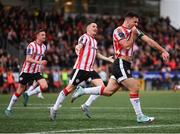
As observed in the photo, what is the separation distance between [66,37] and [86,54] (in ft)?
85.5

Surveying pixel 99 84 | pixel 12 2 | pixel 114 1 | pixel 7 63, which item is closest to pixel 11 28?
pixel 7 63

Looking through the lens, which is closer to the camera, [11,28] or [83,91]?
[83,91]

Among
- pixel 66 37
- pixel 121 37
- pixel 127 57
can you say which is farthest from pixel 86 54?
pixel 66 37

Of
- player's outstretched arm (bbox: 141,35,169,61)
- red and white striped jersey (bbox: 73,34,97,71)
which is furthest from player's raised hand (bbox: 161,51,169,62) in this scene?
red and white striped jersey (bbox: 73,34,97,71)

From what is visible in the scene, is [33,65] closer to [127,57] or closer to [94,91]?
[94,91]

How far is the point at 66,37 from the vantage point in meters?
43.3

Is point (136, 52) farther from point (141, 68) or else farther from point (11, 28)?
point (11, 28)

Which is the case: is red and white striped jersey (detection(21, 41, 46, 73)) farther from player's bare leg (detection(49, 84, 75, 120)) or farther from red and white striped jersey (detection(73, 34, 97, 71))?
player's bare leg (detection(49, 84, 75, 120))

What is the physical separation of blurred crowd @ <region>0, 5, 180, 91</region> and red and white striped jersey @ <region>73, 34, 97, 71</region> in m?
19.3

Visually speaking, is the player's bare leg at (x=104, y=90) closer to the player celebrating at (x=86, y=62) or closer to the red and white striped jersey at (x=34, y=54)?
the player celebrating at (x=86, y=62)

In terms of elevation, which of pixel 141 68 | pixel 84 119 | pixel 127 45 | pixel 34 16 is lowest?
pixel 141 68

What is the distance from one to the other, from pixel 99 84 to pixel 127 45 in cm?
242

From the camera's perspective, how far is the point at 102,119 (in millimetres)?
A: 16156

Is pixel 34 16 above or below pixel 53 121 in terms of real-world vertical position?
A: below
